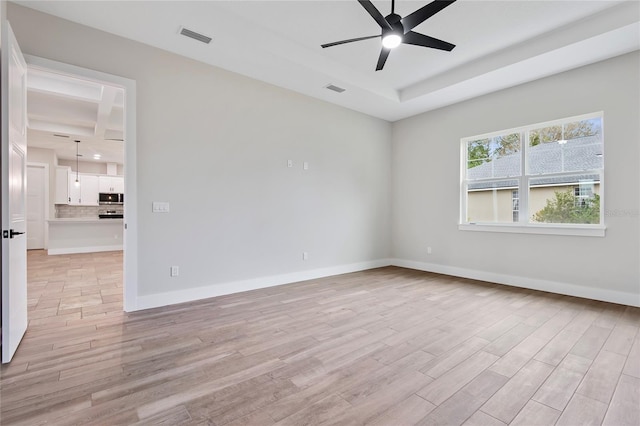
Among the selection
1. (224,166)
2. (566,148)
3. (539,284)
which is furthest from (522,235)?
(224,166)

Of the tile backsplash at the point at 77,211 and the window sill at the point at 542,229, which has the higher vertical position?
the tile backsplash at the point at 77,211

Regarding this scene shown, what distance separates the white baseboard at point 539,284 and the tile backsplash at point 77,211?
34.1 feet

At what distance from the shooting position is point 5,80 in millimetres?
2141

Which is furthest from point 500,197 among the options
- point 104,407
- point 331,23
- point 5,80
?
point 5,80

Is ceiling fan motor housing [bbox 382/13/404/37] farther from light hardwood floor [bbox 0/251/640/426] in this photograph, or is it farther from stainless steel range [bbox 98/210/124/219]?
stainless steel range [bbox 98/210/124/219]

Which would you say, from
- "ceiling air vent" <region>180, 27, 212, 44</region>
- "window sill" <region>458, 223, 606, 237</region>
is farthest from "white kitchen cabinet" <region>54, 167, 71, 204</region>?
"window sill" <region>458, 223, 606, 237</region>

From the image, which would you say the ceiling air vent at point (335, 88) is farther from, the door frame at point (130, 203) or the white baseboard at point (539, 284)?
the white baseboard at point (539, 284)

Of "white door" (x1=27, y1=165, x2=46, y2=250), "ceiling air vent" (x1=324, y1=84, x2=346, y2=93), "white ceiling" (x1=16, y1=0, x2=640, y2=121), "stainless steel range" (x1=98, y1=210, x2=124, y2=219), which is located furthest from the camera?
"stainless steel range" (x1=98, y1=210, x2=124, y2=219)

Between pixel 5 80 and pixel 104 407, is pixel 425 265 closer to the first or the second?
pixel 104 407

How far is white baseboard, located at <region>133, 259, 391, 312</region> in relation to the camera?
344 centimetres

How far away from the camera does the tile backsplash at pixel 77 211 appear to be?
367 inches

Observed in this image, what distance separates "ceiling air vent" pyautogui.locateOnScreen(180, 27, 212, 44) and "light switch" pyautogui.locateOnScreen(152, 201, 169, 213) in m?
1.87

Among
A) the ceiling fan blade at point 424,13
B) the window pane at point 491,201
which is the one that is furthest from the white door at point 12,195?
the window pane at point 491,201

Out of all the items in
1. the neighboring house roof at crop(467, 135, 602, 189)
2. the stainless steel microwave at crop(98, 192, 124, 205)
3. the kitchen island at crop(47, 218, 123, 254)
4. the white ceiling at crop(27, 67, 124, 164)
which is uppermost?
the white ceiling at crop(27, 67, 124, 164)
